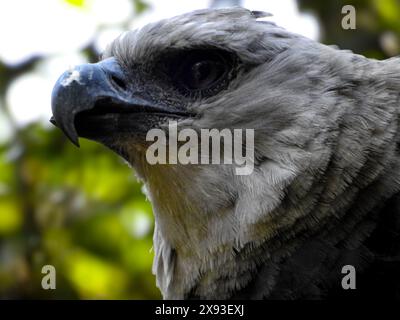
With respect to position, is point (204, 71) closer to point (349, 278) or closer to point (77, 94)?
point (77, 94)

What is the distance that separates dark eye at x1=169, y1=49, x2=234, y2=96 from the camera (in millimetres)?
2832

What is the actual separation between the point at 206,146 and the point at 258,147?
0.59 feet

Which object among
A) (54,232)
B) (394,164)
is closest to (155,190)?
(394,164)

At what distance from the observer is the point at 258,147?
266 cm

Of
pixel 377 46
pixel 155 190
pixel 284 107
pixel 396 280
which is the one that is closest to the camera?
pixel 396 280

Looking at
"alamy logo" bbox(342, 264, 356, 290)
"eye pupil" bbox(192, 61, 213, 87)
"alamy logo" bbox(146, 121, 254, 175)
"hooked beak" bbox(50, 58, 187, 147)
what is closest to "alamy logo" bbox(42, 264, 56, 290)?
"hooked beak" bbox(50, 58, 187, 147)

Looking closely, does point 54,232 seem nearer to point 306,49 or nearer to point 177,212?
point 177,212

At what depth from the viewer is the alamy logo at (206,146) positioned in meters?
2.68

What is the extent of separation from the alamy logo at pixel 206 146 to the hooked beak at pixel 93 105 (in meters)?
0.10

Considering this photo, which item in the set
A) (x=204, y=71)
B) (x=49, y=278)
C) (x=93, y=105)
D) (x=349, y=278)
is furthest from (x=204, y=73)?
(x=49, y=278)

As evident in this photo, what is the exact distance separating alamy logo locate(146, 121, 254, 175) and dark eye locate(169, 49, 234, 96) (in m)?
0.18

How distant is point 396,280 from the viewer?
2377 millimetres

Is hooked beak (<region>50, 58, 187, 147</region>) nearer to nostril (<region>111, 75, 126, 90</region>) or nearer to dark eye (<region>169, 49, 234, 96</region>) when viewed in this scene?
nostril (<region>111, 75, 126, 90</region>)
